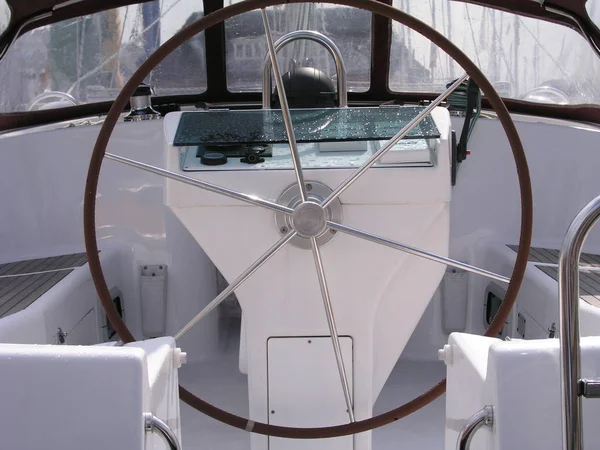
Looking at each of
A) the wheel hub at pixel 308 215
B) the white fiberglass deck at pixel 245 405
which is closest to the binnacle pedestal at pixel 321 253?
the wheel hub at pixel 308 215

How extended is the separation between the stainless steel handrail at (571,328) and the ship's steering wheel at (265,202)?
1.66 ft

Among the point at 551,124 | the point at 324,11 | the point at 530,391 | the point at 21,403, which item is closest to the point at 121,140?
the point at 324,11

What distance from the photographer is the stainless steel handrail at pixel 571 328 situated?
2.60 feet

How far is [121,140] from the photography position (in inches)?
100

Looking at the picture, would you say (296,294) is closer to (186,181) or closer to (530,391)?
(186,181)

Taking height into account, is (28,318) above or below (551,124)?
below

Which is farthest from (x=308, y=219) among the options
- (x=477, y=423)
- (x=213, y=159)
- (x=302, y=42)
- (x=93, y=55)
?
(x=93, y=55)

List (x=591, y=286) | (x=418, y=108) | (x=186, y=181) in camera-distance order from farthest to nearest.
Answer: (x=591, y=286) < (x=418, y=108) < (x=186, y=181)

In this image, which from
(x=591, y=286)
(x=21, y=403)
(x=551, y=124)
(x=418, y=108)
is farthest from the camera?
(x=551, y=124)

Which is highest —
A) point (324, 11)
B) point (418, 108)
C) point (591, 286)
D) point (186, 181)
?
point (324, 11)

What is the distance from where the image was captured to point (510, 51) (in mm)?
2533

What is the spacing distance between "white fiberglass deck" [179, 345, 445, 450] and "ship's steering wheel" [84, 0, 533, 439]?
553 mm

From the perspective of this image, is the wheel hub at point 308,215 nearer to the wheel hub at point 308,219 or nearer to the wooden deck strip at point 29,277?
the wheel hub at point 308,219

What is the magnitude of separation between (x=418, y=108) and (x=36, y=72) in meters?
1.56
